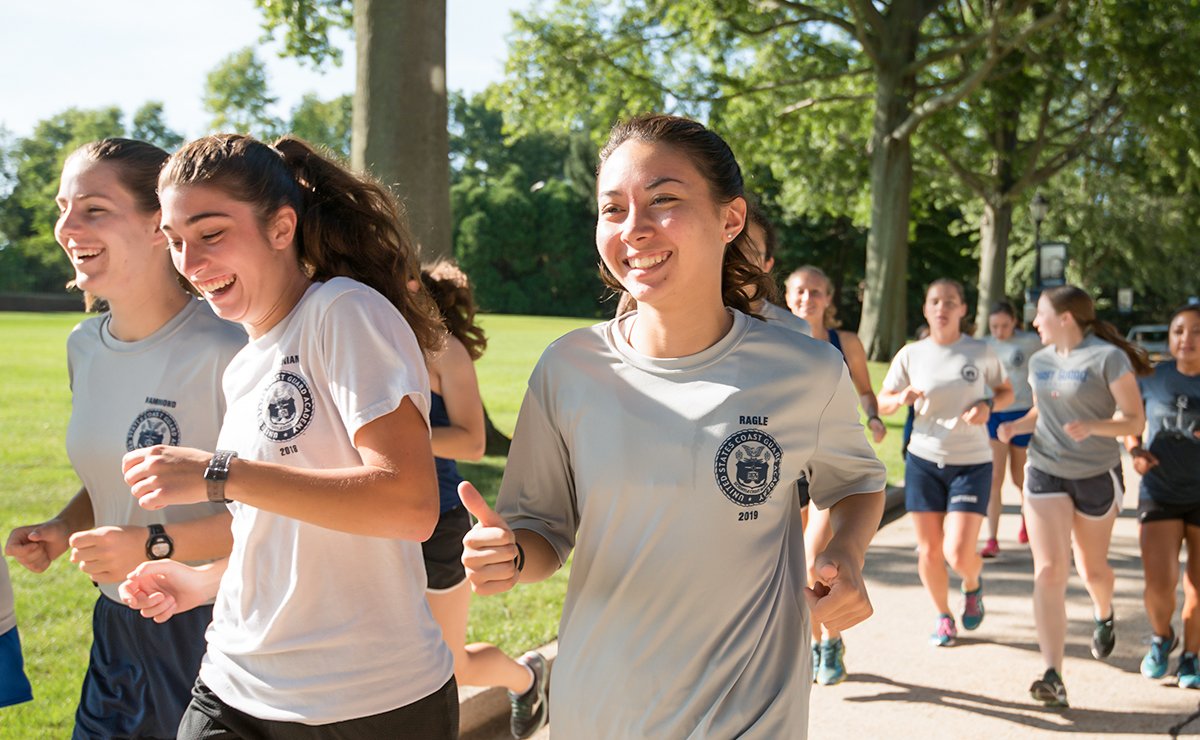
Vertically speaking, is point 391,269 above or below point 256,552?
above

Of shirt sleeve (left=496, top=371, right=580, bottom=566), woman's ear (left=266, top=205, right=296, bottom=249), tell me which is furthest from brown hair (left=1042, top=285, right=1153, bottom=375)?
woman's ear (left=266, top=205, right=296, bottom=249)

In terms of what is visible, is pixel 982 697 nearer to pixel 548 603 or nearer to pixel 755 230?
pixel 548 603

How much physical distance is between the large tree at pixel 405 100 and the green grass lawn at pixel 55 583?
2.79 meters

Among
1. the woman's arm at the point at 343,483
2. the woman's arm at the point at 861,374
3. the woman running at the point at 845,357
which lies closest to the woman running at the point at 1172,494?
the woman's arm at the point at 861,374

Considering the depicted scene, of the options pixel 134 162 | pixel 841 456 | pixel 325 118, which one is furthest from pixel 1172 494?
pixel 325 118

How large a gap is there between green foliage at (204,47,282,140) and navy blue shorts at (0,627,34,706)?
63301mm

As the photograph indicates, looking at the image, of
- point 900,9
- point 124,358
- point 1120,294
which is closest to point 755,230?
point 124,358

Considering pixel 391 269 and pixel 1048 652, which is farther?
pixel 1048 652

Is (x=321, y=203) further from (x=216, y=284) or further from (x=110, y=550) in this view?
(x=110, y=550)

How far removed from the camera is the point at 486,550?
2223 mm

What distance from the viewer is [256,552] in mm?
2549

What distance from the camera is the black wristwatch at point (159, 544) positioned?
2697mm

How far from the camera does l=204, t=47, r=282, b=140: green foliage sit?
209 ft

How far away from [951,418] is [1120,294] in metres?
49.3
